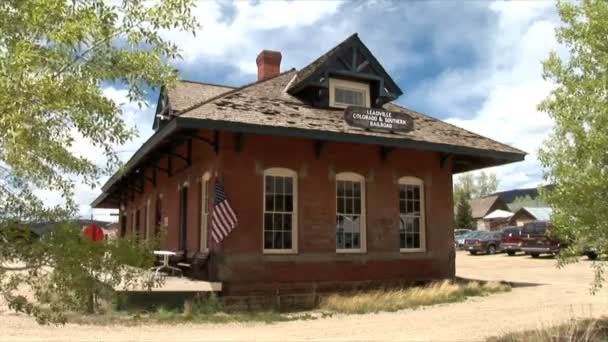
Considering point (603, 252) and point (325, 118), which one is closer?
point (603, 252)

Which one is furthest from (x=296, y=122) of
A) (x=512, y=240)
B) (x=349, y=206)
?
(x=512, y=240)

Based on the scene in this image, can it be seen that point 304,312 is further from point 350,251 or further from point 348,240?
point 348,240

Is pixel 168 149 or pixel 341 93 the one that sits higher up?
pixel 341 93

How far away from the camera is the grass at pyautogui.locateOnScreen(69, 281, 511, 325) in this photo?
1118 cm

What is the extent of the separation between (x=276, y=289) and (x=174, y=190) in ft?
19.7

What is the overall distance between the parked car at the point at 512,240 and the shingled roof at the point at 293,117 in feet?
59.4

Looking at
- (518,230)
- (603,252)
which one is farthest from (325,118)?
(518,230)

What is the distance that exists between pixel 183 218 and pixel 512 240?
23.9 m

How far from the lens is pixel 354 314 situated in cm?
1227

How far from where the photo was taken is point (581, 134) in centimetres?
802

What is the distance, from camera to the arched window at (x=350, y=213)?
14938 mm

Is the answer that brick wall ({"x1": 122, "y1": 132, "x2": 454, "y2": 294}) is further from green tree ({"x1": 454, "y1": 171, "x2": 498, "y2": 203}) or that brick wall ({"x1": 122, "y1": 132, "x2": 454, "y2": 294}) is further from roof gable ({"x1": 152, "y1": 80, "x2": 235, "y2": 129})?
green tree ({"x1": 454, "y1": 171, "x2": 498, "y2": 203})

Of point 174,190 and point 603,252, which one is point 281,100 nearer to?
point 174,190

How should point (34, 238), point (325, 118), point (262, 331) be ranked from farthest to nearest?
point (325, 118) < point (262, 331) < point (34, 238)
